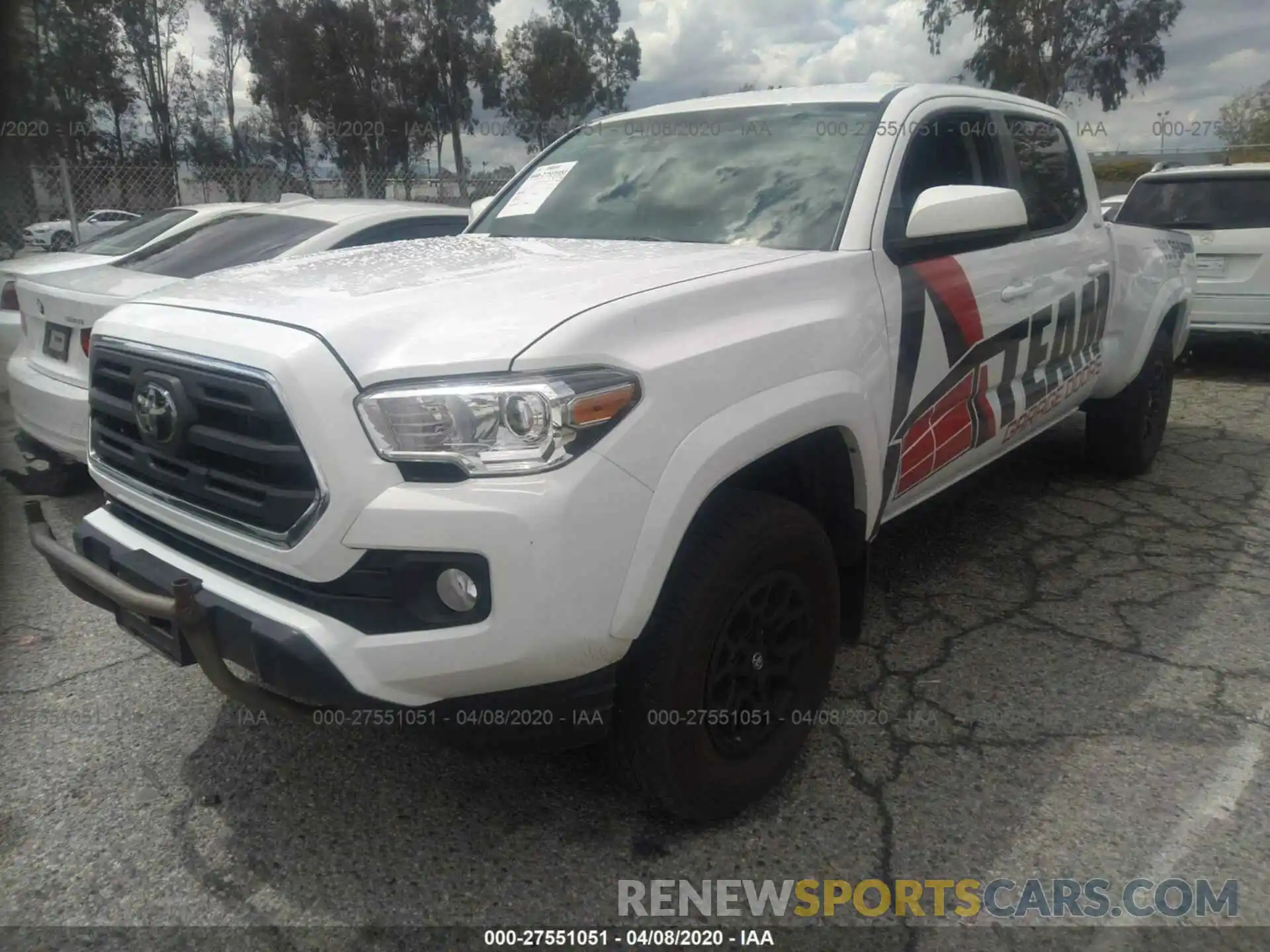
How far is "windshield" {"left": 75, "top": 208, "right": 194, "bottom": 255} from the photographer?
18.9ft

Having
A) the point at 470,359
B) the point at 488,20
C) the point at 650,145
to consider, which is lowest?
the point at 470,359

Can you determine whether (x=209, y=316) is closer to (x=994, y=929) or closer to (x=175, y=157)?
(x=994, y=929)

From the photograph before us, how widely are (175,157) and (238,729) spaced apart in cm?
2722

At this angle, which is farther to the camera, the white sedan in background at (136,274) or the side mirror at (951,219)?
the white sedan in background at (136,274)

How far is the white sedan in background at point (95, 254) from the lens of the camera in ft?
15.6

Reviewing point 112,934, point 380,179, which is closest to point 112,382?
point 112,934

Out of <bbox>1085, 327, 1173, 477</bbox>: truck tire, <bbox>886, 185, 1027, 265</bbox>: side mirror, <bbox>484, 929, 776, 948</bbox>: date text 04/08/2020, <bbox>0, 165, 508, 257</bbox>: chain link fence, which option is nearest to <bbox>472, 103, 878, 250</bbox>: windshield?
<bbox>886, 185, 1027, 265</bbox>: side mirror

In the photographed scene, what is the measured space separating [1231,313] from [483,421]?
7947 mm

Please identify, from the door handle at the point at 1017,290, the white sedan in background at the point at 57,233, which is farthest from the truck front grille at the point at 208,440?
the white sedan in background at the point at 57,233

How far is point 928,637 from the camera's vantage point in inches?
133

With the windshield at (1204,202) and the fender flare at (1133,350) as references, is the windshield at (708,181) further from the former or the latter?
the windshield at (1204,202)

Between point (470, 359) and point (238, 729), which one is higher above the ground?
point (470, 359)

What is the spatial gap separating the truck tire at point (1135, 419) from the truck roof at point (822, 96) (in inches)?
71.4

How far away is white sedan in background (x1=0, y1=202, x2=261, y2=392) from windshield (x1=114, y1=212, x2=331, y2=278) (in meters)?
0.26
